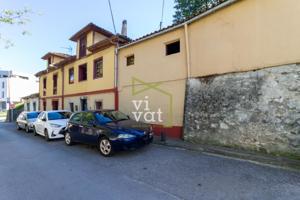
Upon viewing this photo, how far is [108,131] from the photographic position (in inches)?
267

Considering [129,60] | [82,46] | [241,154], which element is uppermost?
[82,46]

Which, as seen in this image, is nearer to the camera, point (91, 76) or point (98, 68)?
point (98, 68)

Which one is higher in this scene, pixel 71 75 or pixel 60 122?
pixel 71 75

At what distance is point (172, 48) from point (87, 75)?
810 cm

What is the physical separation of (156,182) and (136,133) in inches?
94.2

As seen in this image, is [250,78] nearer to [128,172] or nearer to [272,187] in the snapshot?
[272,187]

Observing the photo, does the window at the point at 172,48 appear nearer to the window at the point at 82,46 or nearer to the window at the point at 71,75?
the window at the point at 82,46

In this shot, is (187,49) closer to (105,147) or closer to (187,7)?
(105,147)

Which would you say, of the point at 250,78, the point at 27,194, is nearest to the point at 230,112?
the point at 250,78

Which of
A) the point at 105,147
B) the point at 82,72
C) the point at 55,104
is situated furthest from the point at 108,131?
the point at 55,104

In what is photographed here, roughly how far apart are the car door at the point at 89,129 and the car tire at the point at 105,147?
1.10 ft

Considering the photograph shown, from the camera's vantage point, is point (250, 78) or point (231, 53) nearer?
point (250, 78)

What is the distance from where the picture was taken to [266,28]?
21.0 ft

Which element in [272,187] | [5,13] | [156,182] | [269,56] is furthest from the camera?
[5,13]
